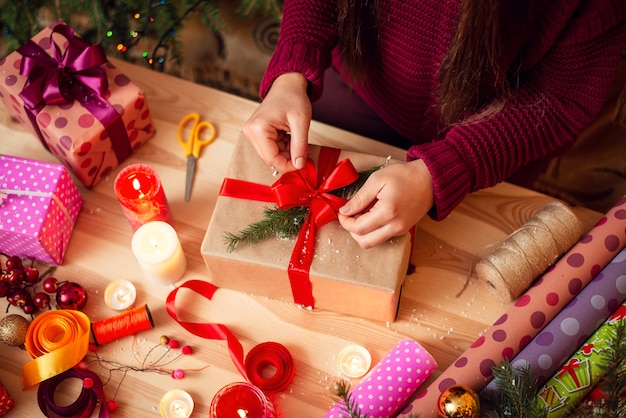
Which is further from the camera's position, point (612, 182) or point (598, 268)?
point (612, 182)

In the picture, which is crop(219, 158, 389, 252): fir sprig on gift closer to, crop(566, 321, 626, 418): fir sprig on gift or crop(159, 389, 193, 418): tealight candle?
crop(159, 389, 193, 418): tealight candle

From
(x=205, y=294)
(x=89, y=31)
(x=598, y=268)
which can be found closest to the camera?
(x=598, y=268)

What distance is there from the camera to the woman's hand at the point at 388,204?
86 cm

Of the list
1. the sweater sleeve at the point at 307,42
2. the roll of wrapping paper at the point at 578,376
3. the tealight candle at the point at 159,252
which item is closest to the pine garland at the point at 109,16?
the sweater sleeve at the point at 307,42

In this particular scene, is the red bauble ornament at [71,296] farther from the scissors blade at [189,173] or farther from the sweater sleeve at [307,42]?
the sweater sleeve at [307,42]

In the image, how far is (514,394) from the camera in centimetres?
72

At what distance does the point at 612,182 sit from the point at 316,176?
1.03m

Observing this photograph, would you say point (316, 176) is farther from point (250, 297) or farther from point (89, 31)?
point (89, 31)

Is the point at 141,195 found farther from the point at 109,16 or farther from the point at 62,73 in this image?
the point at 109,16

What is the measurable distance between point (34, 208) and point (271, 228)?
40cm

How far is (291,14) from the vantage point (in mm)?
1042

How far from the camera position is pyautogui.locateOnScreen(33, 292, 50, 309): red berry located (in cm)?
97

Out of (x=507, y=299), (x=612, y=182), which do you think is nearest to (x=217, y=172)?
(x=507, y=299)

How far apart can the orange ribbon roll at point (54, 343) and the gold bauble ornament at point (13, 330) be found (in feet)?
0.04
